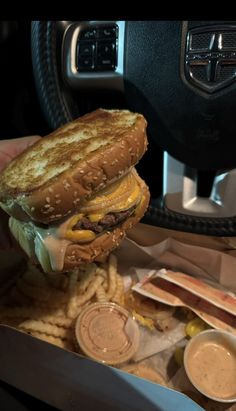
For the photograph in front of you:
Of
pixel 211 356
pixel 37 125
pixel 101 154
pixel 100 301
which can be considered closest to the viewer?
pixel 101 154

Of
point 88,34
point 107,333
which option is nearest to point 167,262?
point 107,333

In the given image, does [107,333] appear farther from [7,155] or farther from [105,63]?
[105,63]

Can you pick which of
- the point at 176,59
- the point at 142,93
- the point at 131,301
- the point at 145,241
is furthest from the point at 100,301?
the point at 176,59

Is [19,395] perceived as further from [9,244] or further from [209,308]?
[209,308]

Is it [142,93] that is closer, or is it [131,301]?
[142,93]

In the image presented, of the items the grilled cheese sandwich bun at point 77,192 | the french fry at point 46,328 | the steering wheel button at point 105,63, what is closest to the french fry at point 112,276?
the french fry at point 46,328

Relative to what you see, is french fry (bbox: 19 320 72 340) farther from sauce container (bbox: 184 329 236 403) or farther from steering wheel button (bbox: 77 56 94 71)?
steering wheel button (bbox: 77 56 94 71)

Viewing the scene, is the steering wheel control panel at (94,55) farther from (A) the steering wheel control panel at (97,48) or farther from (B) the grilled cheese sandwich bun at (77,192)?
(B) the grilled cheese sandwich bun at (77,192)

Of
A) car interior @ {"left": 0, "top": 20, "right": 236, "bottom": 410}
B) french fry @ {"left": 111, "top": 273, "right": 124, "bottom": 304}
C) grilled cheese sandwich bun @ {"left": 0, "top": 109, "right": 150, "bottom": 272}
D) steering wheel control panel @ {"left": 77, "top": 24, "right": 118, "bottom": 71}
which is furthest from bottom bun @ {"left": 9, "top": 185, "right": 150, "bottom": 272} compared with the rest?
steering wheel control panel @ {"left": 77, "top": 24, "right": 118, "bottom": 71}
